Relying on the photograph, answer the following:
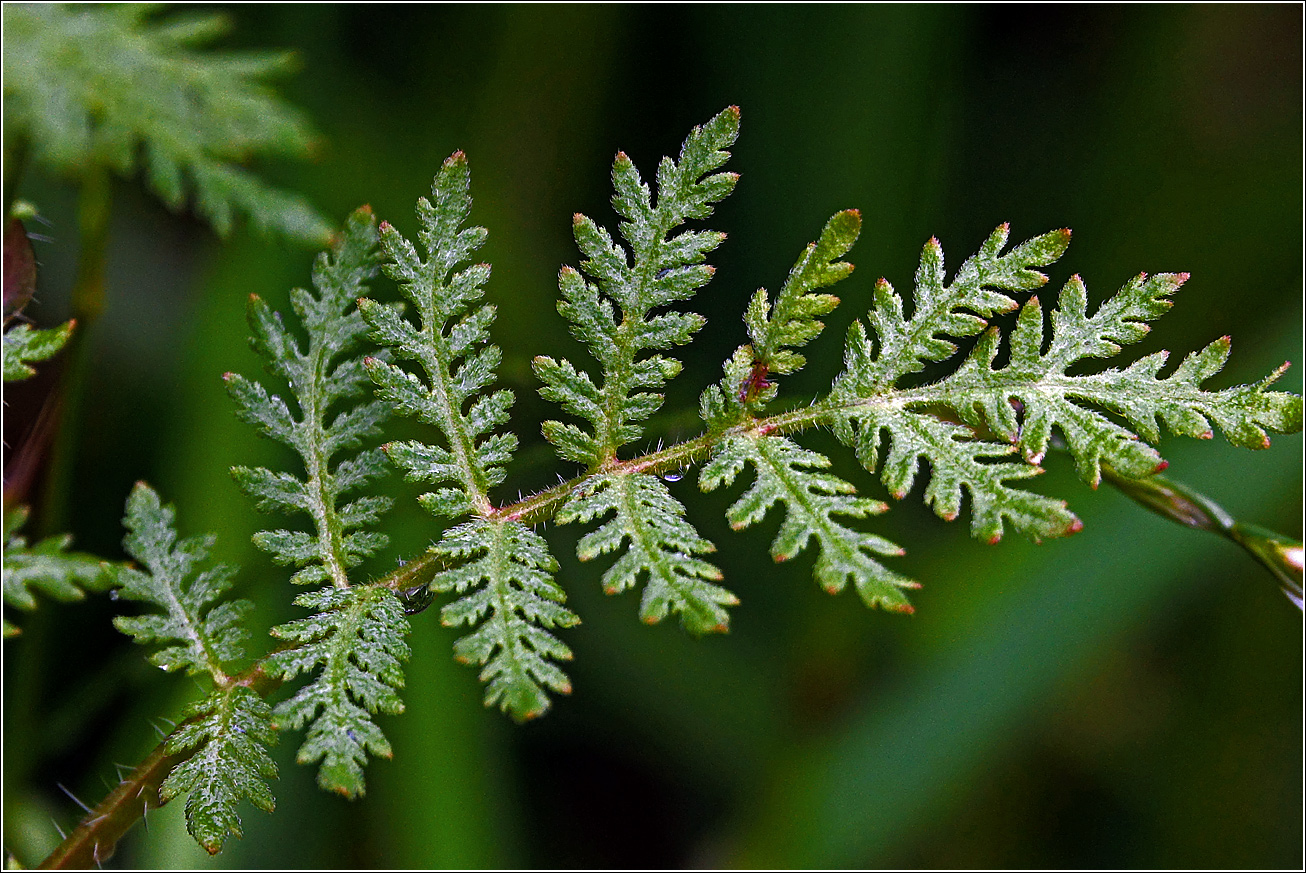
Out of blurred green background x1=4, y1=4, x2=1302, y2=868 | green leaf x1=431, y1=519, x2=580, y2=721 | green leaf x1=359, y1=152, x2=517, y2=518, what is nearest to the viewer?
green leaf x1=431, y1=519, x2=580, y2=721

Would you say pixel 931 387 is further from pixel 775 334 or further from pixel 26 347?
pixel 26 347

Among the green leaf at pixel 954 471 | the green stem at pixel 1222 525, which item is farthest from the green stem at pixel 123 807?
the green stem at pixel 1222 525

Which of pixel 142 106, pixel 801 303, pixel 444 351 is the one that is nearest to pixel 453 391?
pixel 444 351

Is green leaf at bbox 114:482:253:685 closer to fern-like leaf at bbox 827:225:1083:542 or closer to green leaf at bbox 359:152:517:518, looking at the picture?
green leaf at bbox 359:152:517:518

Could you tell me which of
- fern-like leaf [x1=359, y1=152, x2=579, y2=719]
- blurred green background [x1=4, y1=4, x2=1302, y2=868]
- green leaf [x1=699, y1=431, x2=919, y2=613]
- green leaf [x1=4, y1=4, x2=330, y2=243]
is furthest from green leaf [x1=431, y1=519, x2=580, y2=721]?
blurred green background [x1=4, y1=4, x2=1302, y2=868]

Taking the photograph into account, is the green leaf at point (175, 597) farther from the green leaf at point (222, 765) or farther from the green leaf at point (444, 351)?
the green leaf at point (444, 351)

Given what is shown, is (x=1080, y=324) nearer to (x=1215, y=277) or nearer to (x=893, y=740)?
(x=893, y=740)

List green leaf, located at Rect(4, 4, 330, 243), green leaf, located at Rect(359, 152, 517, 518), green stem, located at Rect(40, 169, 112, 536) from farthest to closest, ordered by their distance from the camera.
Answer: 1. green stem, located at Rect(40, 169, 112, 536)
2. green leaf, located at Rect(4, 4, 330, 243)
3. green leaf, located at Rect(359, 152, 517, 518)
